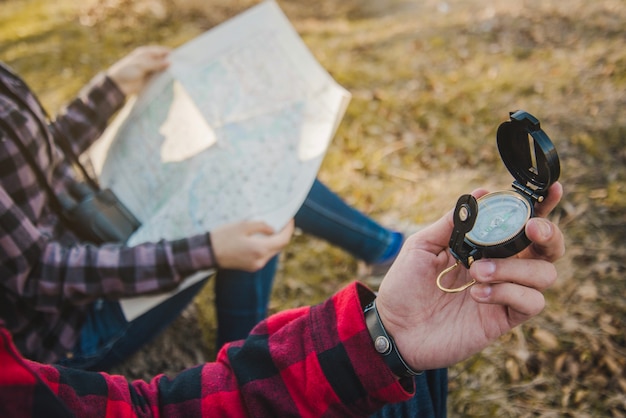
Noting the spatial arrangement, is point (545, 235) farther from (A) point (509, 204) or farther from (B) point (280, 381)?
(B) point (280, 381)

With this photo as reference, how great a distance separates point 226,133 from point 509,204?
109cm

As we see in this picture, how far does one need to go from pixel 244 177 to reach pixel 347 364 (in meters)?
0.85

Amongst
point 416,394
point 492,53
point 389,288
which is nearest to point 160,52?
point 389,288

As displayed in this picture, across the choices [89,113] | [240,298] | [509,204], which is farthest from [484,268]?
[89,113]

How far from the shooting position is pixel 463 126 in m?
2.95

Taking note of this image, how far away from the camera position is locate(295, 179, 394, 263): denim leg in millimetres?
1914

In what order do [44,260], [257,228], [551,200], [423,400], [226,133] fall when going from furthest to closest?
[226,133]
[257,228]
[44,260]
[423,400]
[551,200]

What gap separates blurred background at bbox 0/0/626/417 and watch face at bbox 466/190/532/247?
1.03 metres

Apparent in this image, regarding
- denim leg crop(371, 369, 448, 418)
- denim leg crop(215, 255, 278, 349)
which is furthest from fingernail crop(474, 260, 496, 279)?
denim leg crop(215, 255, 278, 349)

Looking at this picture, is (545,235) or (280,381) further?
(280,381)

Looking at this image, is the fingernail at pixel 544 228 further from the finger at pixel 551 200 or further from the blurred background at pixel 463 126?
the blurred background at pixel 463 126

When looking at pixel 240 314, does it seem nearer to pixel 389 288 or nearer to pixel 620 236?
pixel 389 288

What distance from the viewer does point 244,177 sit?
5.63 ft

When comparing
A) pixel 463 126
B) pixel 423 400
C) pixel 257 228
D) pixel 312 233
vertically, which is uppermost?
pixel 257 228
